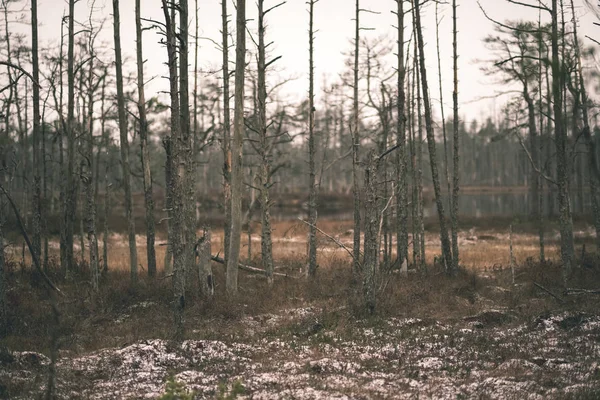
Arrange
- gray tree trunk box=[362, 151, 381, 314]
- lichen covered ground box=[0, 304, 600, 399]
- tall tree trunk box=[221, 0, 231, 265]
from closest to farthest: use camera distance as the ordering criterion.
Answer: lichen covered ground box=[0, 304, 600, 399]
gray tree trunk box=[362, 151, 381, 314]
tall tree trunk box=[221, 0, 231, 265]

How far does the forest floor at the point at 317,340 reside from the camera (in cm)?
714

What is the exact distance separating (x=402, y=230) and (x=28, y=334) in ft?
36.6

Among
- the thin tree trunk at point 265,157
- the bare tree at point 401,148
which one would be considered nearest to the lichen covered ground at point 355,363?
the thin tree trunk at point 265,157

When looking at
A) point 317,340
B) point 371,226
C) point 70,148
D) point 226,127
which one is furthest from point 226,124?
point 317,340

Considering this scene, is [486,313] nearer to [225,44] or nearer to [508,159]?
[225,44]

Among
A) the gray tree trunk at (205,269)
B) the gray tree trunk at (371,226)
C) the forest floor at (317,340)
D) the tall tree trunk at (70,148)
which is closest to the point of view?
the forest floor at (317,340)

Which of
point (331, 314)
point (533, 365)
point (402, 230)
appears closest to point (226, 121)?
point (402, 230)

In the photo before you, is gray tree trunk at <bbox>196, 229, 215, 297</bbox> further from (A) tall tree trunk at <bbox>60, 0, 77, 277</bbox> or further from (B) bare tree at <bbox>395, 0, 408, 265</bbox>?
(B) bare tree at <bbox>395, 0, 408, 265</bbox>

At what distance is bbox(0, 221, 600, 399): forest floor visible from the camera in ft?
23.4

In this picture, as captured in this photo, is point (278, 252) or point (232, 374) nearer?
point (232, 374)

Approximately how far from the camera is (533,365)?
791 cm

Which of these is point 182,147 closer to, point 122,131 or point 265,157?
point 265,157

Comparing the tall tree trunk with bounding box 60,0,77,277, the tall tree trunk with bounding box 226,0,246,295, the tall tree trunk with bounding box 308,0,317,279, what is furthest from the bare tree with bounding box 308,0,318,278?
the tall tree trunk with bounding box 60,0,77,277

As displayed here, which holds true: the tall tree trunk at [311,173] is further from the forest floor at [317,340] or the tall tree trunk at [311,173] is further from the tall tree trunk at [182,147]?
the tall tree trunk at [182,147]
